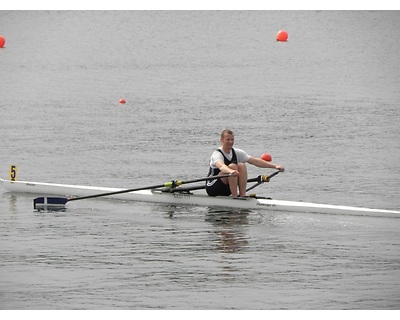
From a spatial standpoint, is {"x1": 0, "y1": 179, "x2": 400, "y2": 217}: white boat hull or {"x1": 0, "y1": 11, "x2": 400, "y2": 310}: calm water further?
{"x1": 0, "y1": 179, "x2": 400, "y2": 217}: white boat hull

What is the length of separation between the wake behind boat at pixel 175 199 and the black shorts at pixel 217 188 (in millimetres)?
Result: 77

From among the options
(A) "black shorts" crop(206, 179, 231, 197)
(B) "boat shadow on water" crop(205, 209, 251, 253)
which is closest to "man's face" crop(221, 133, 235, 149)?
(A) "black shorts" crop(206, 179, 231, 197)

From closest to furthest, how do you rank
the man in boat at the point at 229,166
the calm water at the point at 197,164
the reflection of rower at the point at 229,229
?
the calm water at the point at 197,164 → the reflection of rower at the point at 229,229 → the man in boat at the point at 229,166

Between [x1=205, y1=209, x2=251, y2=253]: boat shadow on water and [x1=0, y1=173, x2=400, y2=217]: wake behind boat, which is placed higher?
[x1=0, y1=173, x2=400, y2=217]: wake behind boat

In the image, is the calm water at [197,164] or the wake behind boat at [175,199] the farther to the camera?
the wake behind boat at [175,199]

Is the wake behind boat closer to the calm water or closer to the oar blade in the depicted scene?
the oar blade

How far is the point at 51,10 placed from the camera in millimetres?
72438

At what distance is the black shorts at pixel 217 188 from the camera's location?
15.2 metres

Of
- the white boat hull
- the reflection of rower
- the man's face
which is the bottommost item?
the reflection of rower

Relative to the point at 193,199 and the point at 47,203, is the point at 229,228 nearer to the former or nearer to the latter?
the point at 193,199

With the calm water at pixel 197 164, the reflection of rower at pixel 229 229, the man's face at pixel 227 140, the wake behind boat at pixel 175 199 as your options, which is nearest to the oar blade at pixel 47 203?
the wake behind boat at pixel 175 199

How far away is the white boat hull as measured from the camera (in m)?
14.6

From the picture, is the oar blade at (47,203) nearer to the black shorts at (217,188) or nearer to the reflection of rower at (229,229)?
the black shorts at (217,188)

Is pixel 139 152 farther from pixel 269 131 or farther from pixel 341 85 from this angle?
pixel 341 85
